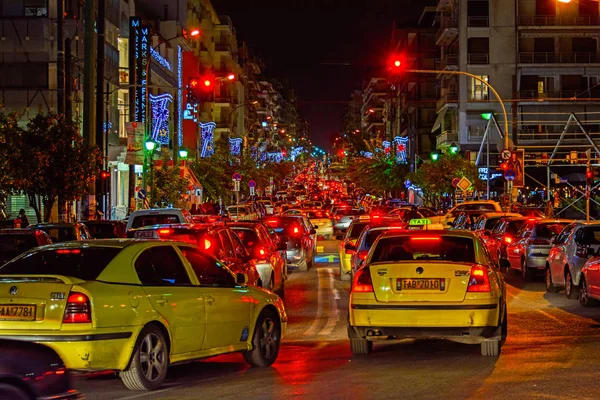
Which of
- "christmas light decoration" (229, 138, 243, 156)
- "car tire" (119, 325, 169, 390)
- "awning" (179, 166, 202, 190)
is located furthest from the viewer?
"christmas light decoration" (229, 138, 243, 156)

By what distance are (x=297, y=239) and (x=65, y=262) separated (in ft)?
65.5

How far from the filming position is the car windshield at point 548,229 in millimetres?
24359

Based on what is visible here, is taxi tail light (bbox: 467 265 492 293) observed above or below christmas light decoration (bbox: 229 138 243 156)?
below

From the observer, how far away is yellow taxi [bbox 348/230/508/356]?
38.4ft

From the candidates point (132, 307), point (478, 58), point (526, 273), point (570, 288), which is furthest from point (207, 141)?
point (132, 307)

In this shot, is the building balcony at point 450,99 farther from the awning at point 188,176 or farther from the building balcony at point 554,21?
the awning at point 188,176

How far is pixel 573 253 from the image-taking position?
19.7 metres

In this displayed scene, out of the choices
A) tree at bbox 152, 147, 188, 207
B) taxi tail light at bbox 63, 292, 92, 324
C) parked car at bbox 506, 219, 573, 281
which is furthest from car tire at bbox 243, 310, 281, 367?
tree at bbox 152, 147, 188, 207

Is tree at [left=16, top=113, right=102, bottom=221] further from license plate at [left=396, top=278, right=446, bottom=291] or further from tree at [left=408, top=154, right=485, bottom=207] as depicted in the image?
tree at [left=408, top=154, right=485, bottom=207]

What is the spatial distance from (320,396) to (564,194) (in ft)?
189

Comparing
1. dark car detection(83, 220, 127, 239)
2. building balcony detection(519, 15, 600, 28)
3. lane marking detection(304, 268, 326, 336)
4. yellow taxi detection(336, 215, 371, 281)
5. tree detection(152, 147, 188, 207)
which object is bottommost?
lane marking detection(304, 268, 326, 336)

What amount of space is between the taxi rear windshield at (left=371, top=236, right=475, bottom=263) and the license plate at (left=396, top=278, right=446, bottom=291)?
53 centimetres

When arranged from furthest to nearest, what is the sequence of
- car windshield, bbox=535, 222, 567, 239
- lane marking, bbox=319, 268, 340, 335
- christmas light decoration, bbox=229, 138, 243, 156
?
christmas light decoration, bbox=229, 138, 243, 156, car windshield, bbox=535, 222, 567, 239, lane marking, bbox=319, 268, 340, 335

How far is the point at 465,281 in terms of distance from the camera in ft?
38.7
